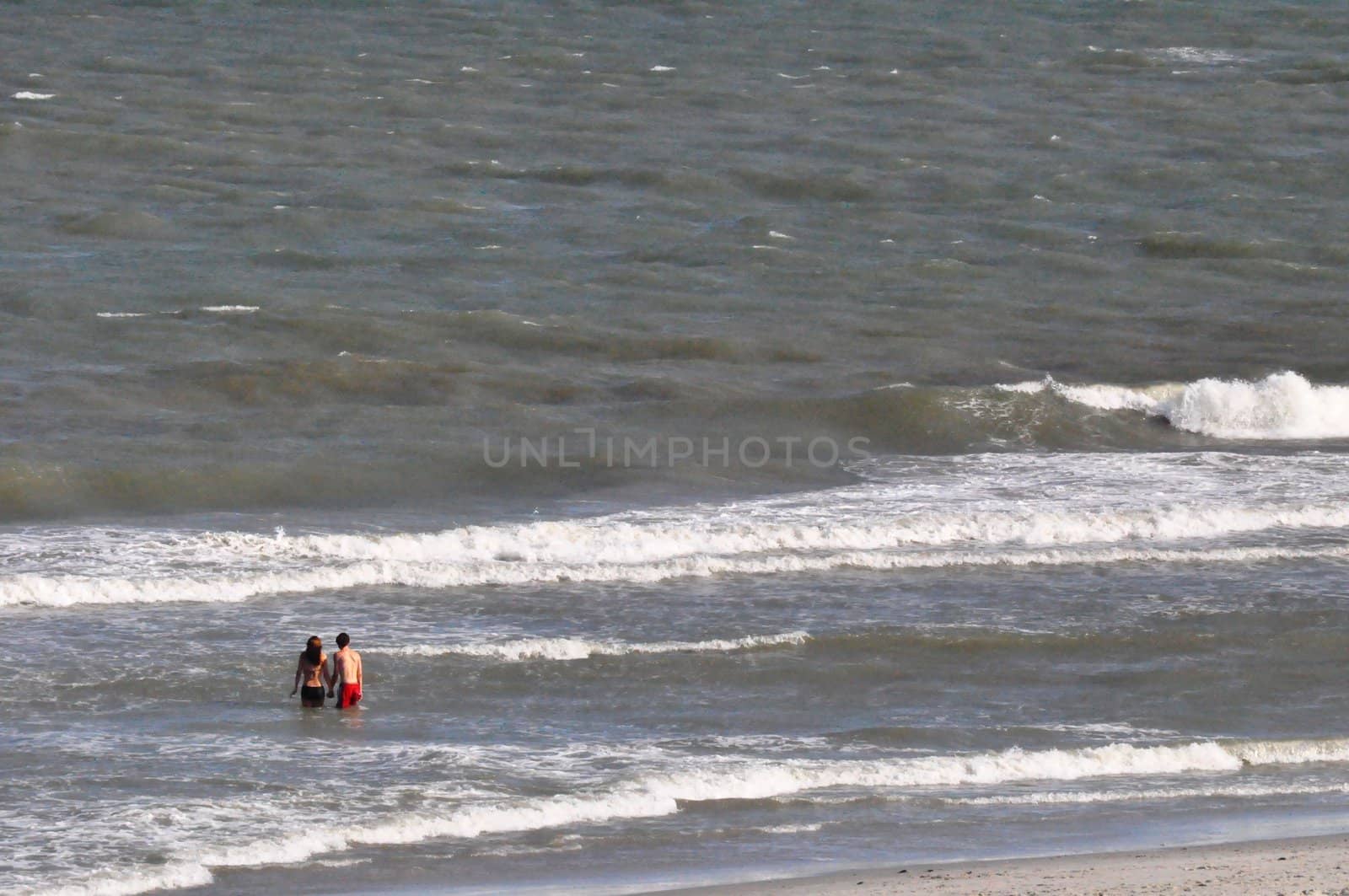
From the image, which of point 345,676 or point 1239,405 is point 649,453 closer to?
point 1239,405

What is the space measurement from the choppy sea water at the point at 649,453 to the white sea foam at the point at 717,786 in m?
0.04

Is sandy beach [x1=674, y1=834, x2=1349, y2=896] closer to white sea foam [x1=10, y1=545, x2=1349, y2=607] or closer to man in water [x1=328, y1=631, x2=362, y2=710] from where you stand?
man in water [x1=328, y1=631, x2=362, y2=710]

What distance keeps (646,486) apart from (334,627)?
5.54m

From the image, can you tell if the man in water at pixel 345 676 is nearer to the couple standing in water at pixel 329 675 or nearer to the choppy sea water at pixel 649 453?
the couple standing in water at pixel 329 675

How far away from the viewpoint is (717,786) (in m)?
13.0

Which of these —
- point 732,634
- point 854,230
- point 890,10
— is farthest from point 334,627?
point 890,10

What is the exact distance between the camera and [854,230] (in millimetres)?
32219

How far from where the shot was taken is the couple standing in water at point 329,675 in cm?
1444

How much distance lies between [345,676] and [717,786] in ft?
10.3

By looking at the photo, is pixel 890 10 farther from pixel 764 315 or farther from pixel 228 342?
pixel 228 342

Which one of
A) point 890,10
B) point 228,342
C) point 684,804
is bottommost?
point 684,804

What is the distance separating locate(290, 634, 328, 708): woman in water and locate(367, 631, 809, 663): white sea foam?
53.2 inches

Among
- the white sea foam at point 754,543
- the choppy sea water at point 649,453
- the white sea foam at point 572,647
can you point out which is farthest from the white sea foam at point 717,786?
the white sea foam at point 754,543

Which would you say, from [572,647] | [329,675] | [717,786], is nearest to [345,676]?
[329,675]
